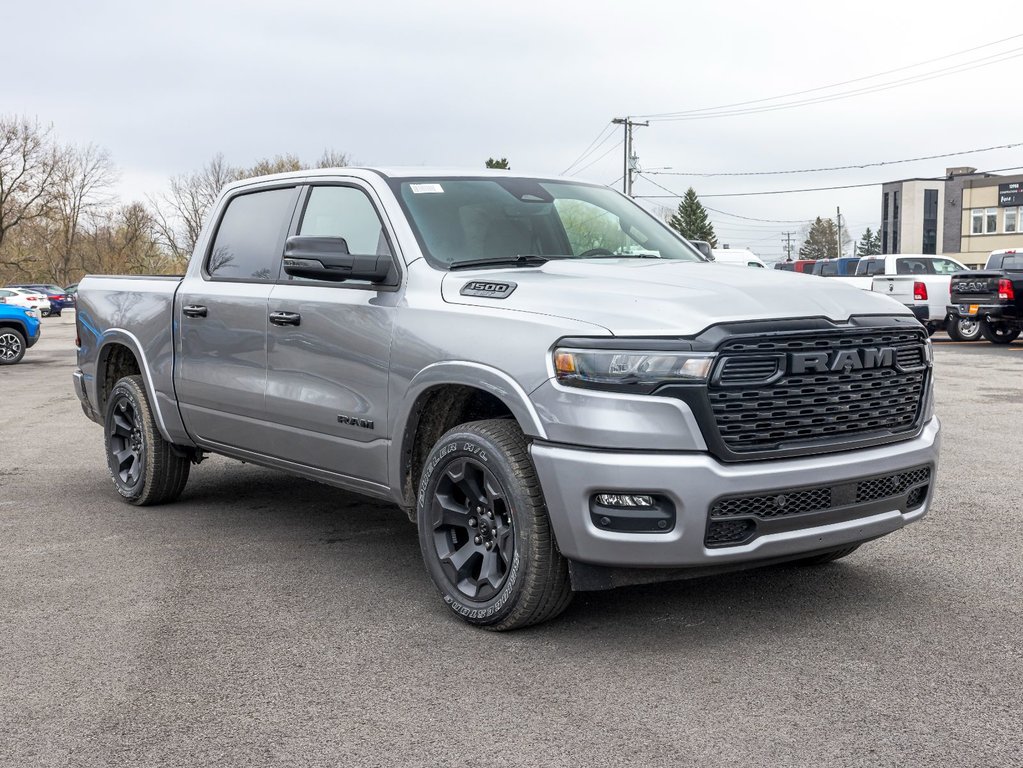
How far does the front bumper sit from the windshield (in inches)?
52.8

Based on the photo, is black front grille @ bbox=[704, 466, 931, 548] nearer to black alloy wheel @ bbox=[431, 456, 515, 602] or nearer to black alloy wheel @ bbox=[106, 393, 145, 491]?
black alloy wheel @ bbox=[431, 456, 515, 602]

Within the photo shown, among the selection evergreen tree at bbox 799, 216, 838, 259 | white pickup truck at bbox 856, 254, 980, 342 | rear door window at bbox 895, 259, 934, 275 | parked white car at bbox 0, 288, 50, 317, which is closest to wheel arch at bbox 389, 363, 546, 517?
parked white car at bbox 0, 288, 50, 317

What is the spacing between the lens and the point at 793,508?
164 inches

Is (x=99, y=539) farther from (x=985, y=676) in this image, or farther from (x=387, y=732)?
(x=985, y=676)

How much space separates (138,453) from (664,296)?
4.19m

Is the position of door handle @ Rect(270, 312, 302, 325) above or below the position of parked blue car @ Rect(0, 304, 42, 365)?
above

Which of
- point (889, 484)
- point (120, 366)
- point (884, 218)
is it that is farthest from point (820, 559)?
point (884, 218)

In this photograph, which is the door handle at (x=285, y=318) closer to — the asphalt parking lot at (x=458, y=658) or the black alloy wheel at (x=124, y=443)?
the asphalt parking lot at (x=458, y=658)

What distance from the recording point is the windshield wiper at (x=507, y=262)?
16.6 ft

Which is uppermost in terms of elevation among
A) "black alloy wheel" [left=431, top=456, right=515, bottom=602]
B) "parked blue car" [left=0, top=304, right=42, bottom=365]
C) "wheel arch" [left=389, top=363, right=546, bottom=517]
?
"wheel arch" [left=389, top=363, right=546, bottom=517]

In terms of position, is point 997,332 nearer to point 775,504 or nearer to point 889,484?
point 889,484

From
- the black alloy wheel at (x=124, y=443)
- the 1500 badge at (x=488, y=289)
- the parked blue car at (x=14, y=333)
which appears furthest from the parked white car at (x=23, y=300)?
the 1500 badge at (x=488, y=289)

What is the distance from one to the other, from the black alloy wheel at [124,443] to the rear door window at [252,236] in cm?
125

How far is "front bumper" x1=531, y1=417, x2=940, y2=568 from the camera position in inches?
157
